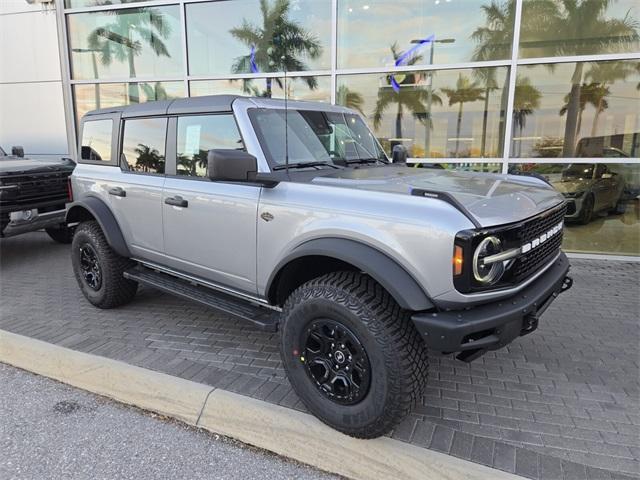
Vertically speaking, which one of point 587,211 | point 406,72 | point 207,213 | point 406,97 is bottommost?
point 587,211

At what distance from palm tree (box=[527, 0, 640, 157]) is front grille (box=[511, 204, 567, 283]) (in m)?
4.96

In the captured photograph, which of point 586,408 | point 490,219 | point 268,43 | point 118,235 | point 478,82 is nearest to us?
point 490,219

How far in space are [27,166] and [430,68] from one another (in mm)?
6509

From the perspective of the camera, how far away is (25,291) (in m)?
5.27

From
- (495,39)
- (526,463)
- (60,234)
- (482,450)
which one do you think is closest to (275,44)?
(495,39)

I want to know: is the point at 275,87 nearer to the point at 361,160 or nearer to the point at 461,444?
the point at 361,160

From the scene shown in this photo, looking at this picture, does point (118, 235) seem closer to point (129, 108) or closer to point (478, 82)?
point (129, 108)

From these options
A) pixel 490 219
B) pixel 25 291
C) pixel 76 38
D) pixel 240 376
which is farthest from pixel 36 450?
pixel 76 38

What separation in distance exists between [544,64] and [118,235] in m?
6.63

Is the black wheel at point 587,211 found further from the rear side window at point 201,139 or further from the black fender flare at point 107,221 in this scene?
the black fender flare at point 107,221

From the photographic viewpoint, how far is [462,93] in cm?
764

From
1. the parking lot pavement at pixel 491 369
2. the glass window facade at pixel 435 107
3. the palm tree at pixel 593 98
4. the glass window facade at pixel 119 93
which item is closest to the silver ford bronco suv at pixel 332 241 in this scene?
the parking lot pavement at pixel 491 369

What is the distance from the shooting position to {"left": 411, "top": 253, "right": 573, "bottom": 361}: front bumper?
2162mm

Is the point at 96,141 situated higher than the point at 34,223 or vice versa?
the point at 96,141
